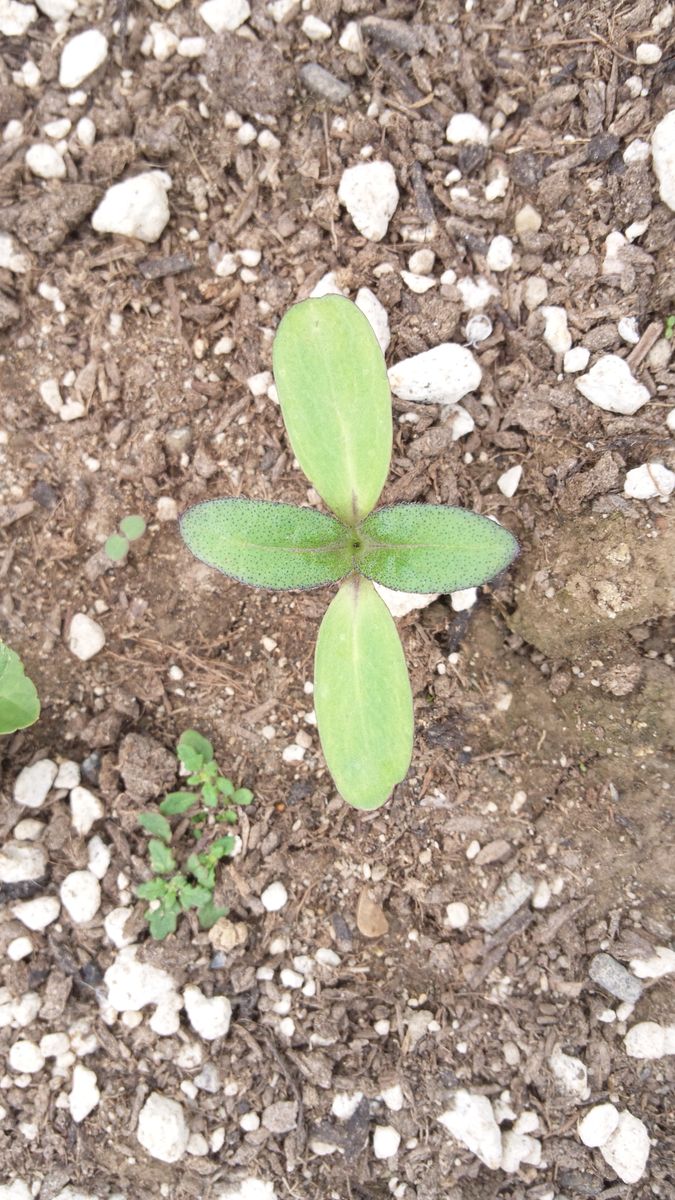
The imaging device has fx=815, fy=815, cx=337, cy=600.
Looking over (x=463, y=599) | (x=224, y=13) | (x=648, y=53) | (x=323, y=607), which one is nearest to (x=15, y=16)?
(x=224, y=13)

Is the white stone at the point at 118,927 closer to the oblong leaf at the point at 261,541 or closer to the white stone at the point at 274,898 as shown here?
the white stone at the point at 274,898

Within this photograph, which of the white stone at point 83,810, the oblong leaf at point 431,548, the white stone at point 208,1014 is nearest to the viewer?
the oblong leaf at point 431,548

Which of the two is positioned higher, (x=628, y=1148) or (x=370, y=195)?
(x=370, y=195)

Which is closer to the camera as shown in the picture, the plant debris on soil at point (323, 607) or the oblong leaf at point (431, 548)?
the oblong leaf at point (431, 548)

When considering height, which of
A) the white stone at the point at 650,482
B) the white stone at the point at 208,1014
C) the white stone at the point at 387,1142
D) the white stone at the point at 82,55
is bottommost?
the white stone at the point at 387,1142

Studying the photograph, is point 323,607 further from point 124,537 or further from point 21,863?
point 21,863

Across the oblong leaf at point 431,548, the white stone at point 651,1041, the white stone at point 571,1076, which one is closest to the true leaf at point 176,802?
the oblong leaf at point 431,548

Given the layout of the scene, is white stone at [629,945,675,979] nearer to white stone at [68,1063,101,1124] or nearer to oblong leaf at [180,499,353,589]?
oblong leaf at [180,499,353,589]
